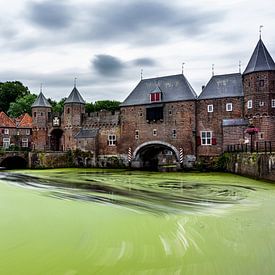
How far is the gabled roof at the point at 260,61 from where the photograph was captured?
1050 inches

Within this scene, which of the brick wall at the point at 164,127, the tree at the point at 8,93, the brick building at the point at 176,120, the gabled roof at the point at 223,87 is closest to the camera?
the brick building at the point at 176,120

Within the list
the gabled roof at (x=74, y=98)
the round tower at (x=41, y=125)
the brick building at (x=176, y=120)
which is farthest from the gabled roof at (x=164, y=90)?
the round tower at (x=41, y=125)

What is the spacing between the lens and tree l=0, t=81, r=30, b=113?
208ft

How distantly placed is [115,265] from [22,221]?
4.10m

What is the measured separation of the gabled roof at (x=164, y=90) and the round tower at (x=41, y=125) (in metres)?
10.5

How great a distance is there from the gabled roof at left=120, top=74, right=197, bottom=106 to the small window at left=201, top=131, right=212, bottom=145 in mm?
3141

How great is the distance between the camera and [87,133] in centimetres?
3609

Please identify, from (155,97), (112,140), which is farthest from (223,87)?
(112,140)

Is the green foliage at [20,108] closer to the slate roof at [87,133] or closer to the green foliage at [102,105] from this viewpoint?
the green foliage at [102,105]

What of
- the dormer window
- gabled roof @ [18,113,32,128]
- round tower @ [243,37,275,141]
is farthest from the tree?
round tower @ [243,37,275,141]

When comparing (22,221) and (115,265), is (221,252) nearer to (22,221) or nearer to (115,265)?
(115,265)

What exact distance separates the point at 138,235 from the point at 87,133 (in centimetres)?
2896

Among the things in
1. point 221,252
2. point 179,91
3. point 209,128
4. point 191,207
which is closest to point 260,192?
point 191,207

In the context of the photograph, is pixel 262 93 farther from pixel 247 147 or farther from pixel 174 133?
pixel 174 133
